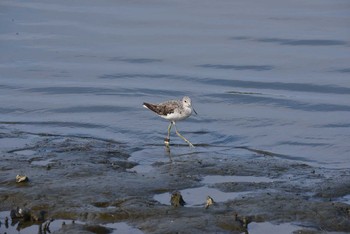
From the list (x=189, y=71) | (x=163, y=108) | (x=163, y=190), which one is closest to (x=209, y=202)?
(x=163, y=190)

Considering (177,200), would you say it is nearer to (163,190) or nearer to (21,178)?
(163,190)

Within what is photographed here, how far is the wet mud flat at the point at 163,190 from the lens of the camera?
363 inches

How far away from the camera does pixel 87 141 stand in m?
12.8

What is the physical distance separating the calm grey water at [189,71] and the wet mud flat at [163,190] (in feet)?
3.42

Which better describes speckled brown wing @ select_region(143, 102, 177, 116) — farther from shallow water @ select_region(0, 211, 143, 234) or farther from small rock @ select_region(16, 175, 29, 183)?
shallow water @ select_region(0, 211, 143, 234)

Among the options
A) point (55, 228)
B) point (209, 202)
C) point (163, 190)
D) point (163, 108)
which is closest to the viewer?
point (55, 228)

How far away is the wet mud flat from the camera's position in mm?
9219

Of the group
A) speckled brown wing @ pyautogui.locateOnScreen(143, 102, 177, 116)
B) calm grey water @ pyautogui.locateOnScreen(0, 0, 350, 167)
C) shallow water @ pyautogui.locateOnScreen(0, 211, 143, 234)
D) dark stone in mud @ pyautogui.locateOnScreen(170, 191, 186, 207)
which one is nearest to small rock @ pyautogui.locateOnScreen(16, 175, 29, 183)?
shallow water @ pyautogui.locateOnScreen(0, 211, 143, 234)

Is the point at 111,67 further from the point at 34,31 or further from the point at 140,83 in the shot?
the point at 34,31

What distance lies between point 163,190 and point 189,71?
793 centimetres

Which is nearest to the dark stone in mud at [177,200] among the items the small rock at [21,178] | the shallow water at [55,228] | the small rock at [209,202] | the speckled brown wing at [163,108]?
the small rock at [209,202]

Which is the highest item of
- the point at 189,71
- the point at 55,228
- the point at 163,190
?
the point at 189,71

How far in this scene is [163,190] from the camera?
408 inches

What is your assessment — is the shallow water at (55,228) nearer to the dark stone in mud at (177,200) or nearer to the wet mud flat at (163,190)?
the wet mud flat at (163,190)
